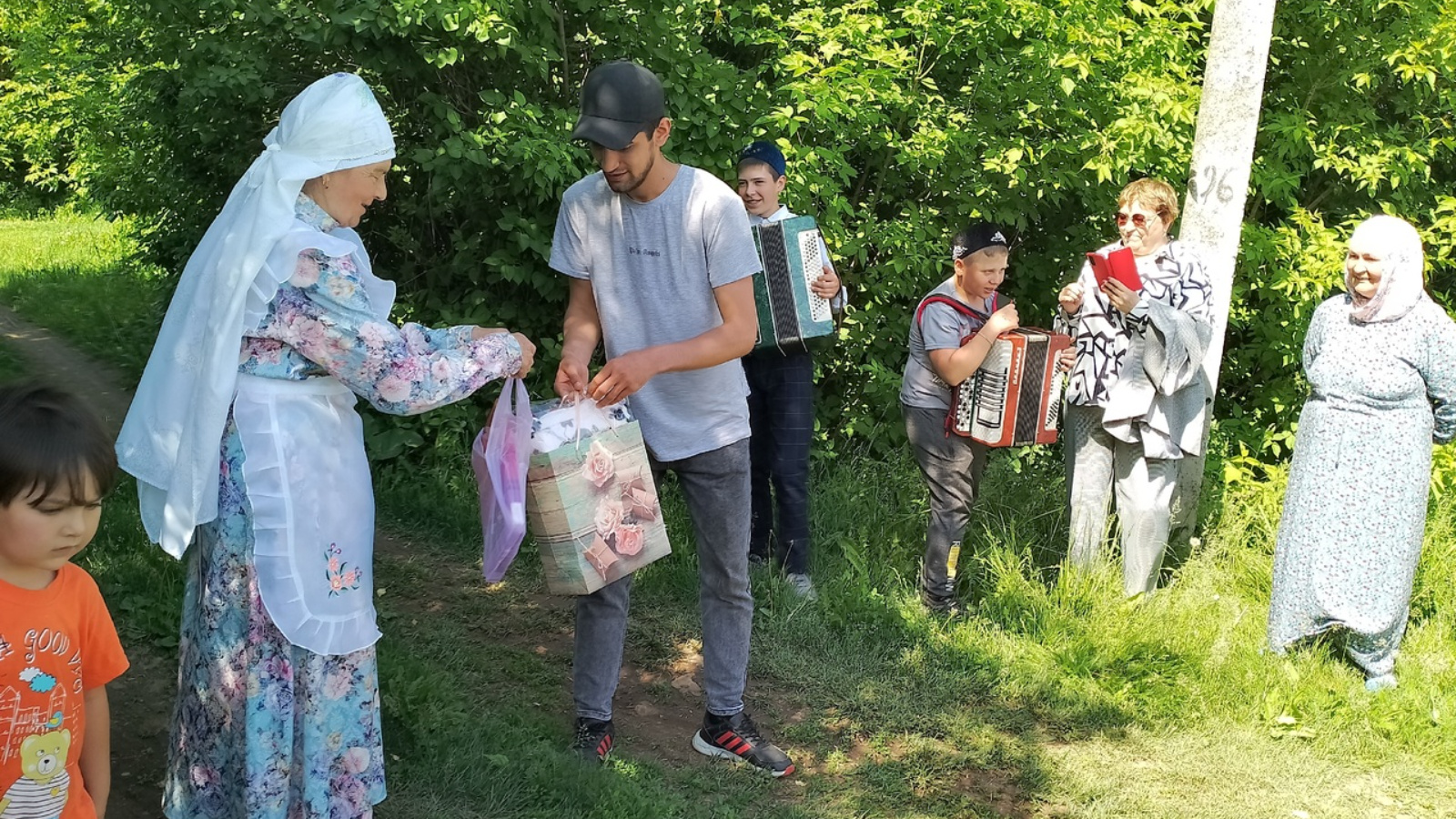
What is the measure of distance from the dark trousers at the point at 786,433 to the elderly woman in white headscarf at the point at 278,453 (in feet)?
9.64

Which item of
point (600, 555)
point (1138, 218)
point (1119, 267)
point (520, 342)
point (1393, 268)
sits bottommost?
point (600, 555)

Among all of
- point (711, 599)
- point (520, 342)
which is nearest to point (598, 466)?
point (520, 342)

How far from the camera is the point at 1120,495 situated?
6027mm

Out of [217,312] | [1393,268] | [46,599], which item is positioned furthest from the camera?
[1393,268]

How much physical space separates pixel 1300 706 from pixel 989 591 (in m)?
1.42

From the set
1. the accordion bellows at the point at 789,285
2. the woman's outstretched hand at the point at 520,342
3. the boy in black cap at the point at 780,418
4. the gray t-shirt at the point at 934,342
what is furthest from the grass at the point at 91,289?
the woman's outstretched hand at the point at 520,342

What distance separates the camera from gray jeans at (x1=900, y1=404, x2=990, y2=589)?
5.79m

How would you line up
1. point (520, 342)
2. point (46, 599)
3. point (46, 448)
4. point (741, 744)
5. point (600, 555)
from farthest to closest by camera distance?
point (741, 744) < point (600, 555) < point (520, 342) < point (46, 599) < point (46, 448)

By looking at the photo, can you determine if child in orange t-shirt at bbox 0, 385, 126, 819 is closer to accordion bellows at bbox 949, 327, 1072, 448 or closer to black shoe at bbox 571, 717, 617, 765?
black shoe at bbox 571, 717, 617, 765

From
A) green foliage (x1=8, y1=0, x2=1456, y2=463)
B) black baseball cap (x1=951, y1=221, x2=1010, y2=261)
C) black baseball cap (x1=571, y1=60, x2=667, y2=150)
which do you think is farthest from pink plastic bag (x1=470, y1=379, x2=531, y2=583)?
green foliage (x1=8, y1=0, x2=1456, y2=463)

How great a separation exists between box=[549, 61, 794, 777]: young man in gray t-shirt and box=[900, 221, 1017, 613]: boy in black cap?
Result: 1.75 metres

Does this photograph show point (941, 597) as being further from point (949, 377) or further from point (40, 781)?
point (40, 781)

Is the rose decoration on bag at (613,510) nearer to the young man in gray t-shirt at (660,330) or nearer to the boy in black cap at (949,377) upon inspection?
the young man in gray t-shirt at (660,330)

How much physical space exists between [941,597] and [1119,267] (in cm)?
166
